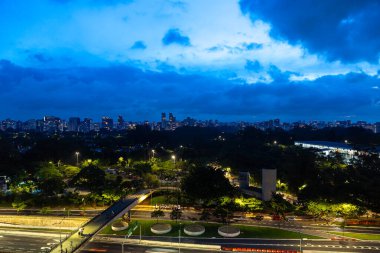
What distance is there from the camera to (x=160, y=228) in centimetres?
3216

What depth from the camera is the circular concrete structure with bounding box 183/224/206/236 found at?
103 ft

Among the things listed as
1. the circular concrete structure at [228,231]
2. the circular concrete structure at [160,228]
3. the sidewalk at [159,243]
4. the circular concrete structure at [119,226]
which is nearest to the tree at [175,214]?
the circular concrete structure at [160,228]

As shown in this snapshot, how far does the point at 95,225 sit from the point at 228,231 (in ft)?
41.1

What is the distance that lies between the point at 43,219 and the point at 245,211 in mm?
22928

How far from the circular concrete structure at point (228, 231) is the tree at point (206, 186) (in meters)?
6.11

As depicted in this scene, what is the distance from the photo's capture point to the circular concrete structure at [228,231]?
30922mm

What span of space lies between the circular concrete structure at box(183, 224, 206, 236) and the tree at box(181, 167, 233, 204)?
18.8 ft

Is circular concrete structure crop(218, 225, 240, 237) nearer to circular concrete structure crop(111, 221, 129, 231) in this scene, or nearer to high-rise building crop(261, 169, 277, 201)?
circular concrete structure crop(111, 221, 129, 231)

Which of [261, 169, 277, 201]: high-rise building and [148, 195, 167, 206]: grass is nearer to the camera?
[261, 169, 277, 201]: high-rise building

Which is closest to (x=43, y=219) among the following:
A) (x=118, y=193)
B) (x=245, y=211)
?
Answer: (x=118, y=193)

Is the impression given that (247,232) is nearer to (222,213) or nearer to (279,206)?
(222,213)

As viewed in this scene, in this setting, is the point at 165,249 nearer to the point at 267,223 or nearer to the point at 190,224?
the point at 190,224

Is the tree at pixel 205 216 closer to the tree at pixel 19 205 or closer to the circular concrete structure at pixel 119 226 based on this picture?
the circular concrete structure at pixel 119 226

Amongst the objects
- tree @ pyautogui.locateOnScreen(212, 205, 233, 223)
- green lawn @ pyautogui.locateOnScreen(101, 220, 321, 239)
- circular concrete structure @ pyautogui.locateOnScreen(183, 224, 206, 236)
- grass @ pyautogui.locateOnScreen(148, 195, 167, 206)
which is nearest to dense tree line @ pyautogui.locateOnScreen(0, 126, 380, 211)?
grass @ pyautogui.locateOnScreen(148, 195, 167, 206)
